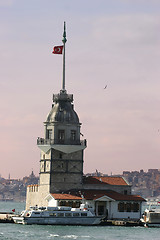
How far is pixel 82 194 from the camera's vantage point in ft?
357

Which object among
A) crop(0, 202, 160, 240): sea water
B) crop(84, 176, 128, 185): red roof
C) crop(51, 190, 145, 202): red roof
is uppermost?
crop(84, 176, 128, 185): red roof

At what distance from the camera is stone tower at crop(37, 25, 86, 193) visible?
11062cm

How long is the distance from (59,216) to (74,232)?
847cm

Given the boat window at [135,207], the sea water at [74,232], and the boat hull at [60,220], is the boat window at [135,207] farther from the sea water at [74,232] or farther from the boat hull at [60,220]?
the boat hull at [60,220]

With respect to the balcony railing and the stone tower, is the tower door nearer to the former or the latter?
the stone tower

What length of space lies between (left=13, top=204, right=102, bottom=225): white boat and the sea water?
1.06 meters

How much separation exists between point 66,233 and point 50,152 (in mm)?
23398

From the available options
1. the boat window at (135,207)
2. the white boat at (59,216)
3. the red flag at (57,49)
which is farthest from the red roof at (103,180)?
the red flag at (57,49)

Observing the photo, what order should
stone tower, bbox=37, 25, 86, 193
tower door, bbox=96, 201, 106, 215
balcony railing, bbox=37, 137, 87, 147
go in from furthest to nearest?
balcony railing, bbox=37, 137, 87, 147 < stone tower, bbox=37, 25, 86, 193 < tower door, bbox=96, 201, 106, 215

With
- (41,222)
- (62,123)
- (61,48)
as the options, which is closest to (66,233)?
(41,222)

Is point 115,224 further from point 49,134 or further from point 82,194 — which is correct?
point 49,134

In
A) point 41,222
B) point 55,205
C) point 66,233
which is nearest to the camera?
point 66,233

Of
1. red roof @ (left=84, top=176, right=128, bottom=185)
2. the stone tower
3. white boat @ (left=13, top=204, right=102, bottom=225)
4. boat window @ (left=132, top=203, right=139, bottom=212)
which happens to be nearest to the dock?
white boat @ (left=13, top=204, right=102, bottom=225)

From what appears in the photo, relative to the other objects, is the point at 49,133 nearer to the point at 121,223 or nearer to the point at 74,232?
the point at 121,223
